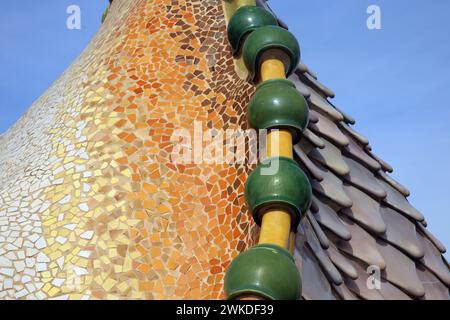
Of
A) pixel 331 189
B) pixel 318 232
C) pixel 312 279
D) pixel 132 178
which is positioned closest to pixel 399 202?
pixel 331 189

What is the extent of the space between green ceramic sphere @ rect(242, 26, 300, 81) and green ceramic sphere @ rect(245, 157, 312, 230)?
62 centimetres

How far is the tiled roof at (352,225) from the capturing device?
3.18 m

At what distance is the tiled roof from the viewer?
3.18 metres

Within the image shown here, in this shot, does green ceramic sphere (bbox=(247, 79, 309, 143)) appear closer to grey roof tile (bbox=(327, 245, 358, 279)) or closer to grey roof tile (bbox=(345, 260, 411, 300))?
grey roof tile (bbox=(327, 245, 358, 279))

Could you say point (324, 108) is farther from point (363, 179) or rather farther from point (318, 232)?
point (318, 232)

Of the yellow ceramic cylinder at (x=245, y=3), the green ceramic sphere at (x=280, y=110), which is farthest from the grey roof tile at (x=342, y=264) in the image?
the yellow ceramic cylinder at (x=245, y=3)

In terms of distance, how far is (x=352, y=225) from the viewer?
364 centimetres

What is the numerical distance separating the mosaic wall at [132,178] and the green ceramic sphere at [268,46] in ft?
0.51

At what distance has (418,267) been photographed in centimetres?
396

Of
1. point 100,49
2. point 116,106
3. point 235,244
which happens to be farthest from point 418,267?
point 100,49

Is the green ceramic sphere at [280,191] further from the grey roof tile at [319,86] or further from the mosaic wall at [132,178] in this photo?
the grey roof tile at [319,86]

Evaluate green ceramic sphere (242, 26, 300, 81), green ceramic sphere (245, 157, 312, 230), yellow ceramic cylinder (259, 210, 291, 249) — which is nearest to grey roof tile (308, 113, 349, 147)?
green ceramic sphere (242, 26, 300, 81)

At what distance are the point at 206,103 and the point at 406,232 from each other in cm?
139

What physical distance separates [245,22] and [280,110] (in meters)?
0.71
